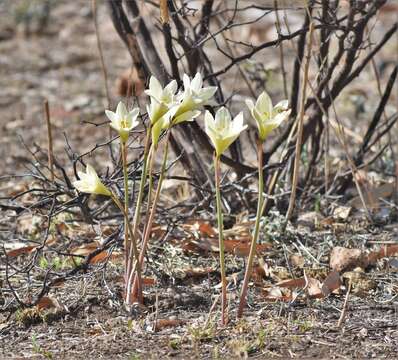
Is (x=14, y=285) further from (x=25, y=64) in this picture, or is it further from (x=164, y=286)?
(x=25, y=64)

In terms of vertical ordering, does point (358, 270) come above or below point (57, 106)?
below

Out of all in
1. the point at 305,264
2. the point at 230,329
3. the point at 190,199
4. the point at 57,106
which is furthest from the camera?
the point at 57,106

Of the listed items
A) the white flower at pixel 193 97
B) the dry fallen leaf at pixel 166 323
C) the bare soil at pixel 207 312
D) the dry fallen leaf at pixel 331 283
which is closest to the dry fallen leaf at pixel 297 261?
the bare soil at pixel 207 312

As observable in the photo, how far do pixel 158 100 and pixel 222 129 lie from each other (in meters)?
0.21

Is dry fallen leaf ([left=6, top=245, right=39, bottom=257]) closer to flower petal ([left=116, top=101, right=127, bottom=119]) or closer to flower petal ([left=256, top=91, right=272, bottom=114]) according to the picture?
flower petal ([left=116, top=101, right=127, bottom=119])

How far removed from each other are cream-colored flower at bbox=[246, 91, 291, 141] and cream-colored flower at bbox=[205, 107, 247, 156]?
0.05m

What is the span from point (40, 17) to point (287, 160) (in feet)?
16.9

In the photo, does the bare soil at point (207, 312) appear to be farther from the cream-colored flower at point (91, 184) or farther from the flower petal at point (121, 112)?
the flower petal at point (121, 112)

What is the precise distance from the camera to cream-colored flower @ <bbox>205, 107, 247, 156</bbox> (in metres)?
2.73

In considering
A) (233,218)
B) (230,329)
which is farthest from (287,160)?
(230,329)

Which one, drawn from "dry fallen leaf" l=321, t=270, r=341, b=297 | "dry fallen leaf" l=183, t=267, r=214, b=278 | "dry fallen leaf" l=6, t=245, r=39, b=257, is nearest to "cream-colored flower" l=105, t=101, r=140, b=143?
"dry fallen leaf" l=183, t=267, r=214, b=278

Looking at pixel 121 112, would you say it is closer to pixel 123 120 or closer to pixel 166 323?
pixel 123 120

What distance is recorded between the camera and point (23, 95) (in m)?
6.93

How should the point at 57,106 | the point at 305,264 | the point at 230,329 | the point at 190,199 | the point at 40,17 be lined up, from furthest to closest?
the point at 40,17, the point at 57,106, the point at 190,199, the point at 305,264, the point at 230,329
